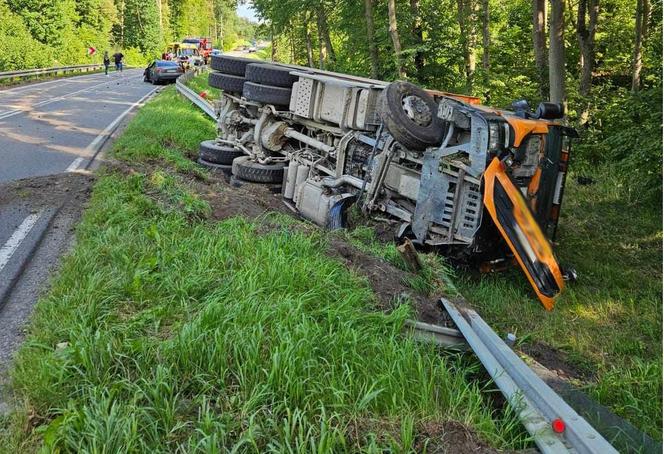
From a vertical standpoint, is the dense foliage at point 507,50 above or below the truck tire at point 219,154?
above

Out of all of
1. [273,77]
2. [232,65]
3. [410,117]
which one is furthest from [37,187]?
[410,117]

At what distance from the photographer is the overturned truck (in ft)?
17.8

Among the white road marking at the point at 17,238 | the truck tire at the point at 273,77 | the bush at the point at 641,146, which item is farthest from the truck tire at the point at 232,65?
the bush at the point at 641,146

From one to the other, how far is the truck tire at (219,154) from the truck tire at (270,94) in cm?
126

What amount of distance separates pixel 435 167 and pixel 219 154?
15.3ft

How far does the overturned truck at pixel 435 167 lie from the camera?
5.44 meters

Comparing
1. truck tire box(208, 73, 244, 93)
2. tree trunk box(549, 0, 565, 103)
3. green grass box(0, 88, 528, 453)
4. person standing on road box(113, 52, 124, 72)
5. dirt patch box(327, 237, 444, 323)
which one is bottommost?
person standing on road box(113, 52, 124, 72)

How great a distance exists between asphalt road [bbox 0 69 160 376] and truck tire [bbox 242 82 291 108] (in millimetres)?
2619

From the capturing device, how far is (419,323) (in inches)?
153

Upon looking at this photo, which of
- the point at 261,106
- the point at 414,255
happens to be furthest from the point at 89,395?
the point at 261,106

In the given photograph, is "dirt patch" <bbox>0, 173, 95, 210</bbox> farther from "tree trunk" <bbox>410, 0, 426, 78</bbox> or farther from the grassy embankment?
"tree trunk" <bbox>410, 0, 426, 78</bbox>

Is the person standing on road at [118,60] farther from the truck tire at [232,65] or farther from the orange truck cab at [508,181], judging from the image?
the orange truck cab at [508,181]

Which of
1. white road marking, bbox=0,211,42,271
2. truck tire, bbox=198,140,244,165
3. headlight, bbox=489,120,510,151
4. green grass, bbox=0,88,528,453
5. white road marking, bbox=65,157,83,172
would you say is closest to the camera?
green grass, bbox=0,88,528,453

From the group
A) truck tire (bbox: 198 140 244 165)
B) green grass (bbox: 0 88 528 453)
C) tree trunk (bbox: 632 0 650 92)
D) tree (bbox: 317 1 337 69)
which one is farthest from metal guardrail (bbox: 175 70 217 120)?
tree trunk (bbox: 632 0 650 92)
